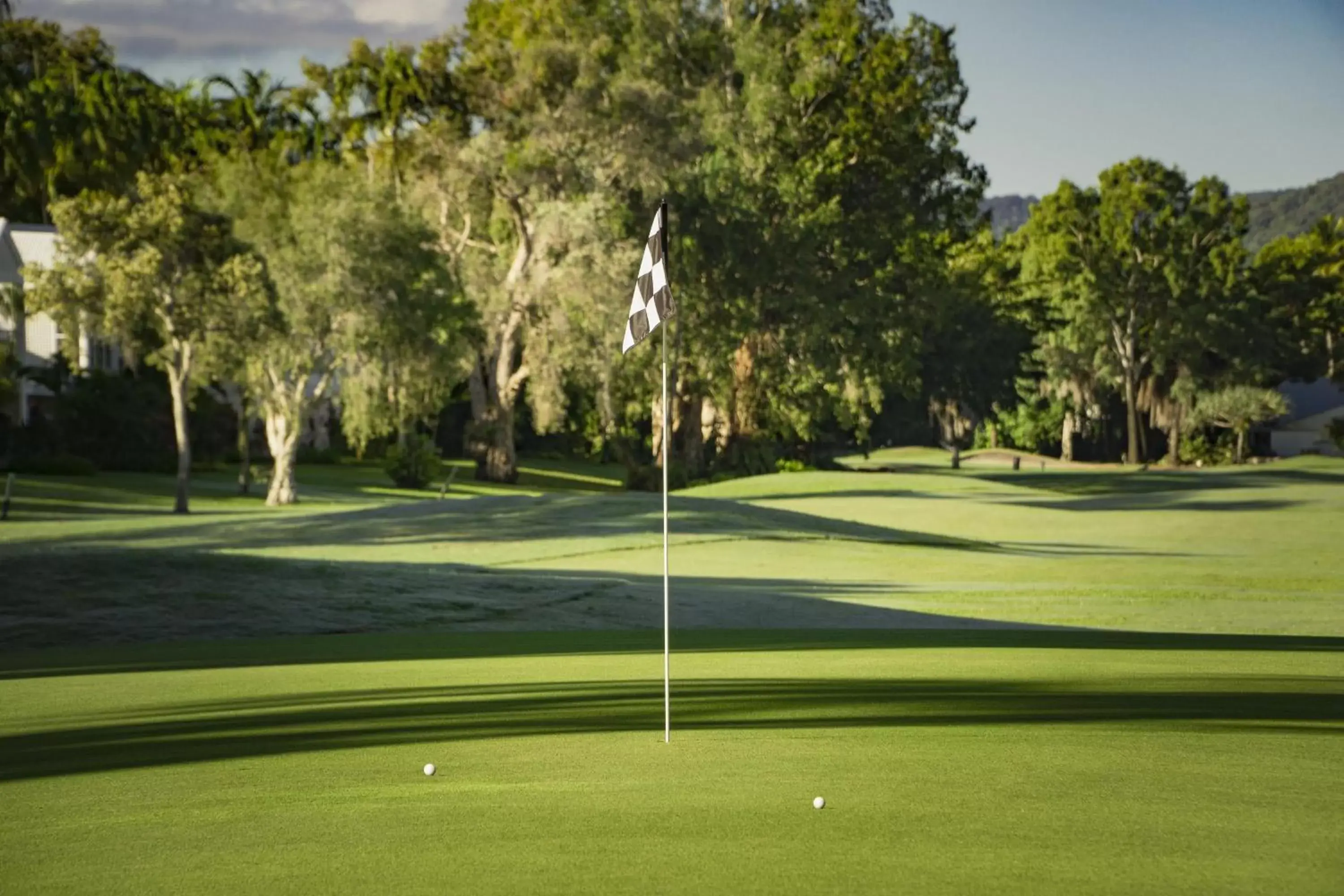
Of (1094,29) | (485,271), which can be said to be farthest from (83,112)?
(1094,29)

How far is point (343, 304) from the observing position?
47.6 metres

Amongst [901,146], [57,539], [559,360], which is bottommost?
[57,539]

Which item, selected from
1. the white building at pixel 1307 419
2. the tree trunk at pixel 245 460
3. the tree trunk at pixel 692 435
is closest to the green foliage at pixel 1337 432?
the white building at pixel 1307 419

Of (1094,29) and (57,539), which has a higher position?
(1094,29)

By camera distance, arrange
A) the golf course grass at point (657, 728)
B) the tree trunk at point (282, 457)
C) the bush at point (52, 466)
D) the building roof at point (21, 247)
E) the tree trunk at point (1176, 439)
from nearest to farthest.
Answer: the golf course grass at point (657, 728)
the tree trunk at point (282, 457)
the bush at point (52, 466)
the building roof at point (21, 247)
the tree trunk at point (1176, 439)

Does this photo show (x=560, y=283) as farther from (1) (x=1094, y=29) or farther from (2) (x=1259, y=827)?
(2) (x=1259, y=827)

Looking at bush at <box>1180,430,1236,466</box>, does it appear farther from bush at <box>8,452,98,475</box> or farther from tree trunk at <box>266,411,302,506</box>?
bush at <box>8,452,98,475</box>

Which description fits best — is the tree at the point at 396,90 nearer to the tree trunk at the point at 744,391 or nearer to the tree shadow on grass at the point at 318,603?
the tree trunk at the point at 744,391

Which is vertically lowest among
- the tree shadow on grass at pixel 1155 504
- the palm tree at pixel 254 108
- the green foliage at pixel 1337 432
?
the tree shadow on grass at pixel 1155 504

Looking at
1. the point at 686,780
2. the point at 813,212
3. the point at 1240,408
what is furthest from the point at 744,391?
the point at 686,780

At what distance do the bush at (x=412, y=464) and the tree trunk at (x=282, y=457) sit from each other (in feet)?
35.4

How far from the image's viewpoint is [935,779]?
776cm

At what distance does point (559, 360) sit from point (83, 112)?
42.0 metres

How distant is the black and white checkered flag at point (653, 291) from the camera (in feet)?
29.9
